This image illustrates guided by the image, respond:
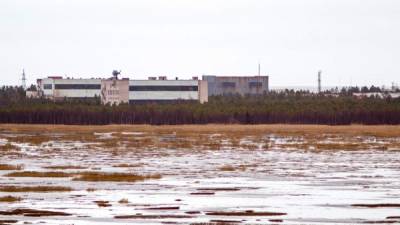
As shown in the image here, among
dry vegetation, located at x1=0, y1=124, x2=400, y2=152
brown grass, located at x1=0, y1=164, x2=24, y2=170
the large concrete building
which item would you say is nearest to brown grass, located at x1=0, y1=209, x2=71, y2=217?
brown grass, located at x1=0, y1=164, x2=24, y2=170

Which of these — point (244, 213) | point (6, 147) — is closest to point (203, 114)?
point (6, 147)

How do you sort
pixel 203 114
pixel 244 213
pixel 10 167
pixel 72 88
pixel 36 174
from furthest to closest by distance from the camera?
pixel 72 88
pixel 203 114
pixel 10 167
pixel 36 174
pixel 244 213

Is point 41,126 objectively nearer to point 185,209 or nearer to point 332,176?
point 332,176

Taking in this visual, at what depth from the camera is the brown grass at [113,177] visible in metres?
53.8

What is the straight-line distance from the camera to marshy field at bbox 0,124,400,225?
3822 centimetres

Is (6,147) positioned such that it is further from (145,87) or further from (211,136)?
(145,87)

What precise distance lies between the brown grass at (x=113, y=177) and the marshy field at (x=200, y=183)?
49 mm

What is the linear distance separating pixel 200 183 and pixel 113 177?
576 cm

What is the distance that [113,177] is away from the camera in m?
55.2

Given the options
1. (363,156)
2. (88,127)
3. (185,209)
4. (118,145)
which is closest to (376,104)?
(88,127)

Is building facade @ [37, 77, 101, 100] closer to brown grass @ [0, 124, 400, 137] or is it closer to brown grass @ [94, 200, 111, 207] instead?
brown grass @ [0, 124, 400, 137]

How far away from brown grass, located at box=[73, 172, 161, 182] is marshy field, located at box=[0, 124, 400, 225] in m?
0.05

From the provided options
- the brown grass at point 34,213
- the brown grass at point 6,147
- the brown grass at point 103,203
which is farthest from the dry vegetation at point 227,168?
the brown grass at point 6,147

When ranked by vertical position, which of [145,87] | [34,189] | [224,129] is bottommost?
[34,189]
